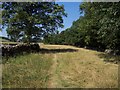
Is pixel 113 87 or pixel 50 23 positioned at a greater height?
pixel 50 23

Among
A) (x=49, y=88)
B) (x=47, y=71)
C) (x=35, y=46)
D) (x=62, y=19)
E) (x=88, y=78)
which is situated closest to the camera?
(x=49, y=88)

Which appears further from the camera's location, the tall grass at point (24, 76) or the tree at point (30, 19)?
the tree at point (30, 19)

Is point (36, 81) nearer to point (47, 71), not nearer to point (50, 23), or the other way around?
point (47, 71)

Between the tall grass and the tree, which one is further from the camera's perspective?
the tree

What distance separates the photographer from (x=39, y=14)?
115ft

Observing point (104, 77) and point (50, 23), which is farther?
point (50, 23)

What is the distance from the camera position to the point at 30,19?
1294 inches

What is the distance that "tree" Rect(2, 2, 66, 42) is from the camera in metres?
33.7

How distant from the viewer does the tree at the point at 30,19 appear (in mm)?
Answer: 33688

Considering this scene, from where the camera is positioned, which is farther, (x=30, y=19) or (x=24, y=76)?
(x=30, y=19)

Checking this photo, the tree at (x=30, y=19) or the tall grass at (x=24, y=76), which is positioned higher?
the tree at (x=30, y=19)

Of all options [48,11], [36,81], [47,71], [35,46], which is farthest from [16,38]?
[36,81]

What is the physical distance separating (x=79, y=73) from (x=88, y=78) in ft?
4.70

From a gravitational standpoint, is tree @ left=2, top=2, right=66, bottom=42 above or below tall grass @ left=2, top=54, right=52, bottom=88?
above
